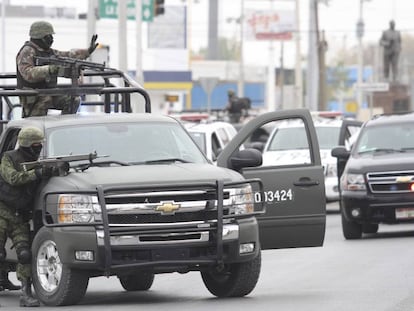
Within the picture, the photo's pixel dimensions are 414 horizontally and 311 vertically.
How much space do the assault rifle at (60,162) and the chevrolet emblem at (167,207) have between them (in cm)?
84

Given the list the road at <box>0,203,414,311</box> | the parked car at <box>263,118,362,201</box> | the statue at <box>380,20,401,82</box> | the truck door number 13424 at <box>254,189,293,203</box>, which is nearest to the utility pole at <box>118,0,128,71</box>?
the parked car at <box>263,118,362,201</box>

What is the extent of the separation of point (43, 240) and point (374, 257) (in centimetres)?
621

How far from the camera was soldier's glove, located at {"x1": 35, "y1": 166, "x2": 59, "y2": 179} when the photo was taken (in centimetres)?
1242

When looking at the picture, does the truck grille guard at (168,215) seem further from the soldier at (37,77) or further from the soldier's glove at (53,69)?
the soldier at (37,77)

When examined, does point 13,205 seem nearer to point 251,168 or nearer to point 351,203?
point 251,168

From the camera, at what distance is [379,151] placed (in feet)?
70.9

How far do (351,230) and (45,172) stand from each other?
9.47 m

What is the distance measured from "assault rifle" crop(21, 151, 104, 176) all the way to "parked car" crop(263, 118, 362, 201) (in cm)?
1489

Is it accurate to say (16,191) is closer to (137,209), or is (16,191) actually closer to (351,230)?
(137,209)

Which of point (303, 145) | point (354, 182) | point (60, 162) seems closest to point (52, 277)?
point (60, 162)

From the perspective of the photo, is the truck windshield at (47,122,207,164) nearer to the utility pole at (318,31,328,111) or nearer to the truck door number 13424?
the truck door number 13424

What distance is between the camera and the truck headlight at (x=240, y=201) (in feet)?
40.4

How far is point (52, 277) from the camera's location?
40.3ft

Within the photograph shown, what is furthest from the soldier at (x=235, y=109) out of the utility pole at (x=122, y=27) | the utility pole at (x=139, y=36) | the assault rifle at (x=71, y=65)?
the assault rifle at (x=71, y=65)
